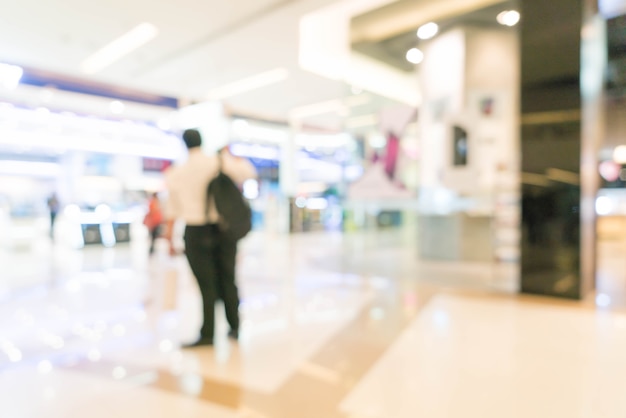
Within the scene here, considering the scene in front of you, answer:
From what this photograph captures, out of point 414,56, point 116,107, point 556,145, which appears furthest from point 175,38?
point 556,145

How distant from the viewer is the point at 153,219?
310 inches

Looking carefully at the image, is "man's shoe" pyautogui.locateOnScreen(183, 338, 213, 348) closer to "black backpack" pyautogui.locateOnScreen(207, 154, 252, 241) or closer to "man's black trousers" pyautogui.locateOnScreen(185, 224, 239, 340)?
"man's black trousers" pyautogui.locateOnScreen(185, 224, 239, 340)

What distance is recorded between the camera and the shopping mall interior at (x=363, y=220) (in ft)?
7.53

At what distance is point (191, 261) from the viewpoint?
2748 mm

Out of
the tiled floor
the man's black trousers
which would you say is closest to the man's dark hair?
the man's black trousers

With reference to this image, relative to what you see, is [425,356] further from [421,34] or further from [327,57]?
[327,57]

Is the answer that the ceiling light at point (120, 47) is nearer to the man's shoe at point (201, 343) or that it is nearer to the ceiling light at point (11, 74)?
the ceiling light at point (11, 74)

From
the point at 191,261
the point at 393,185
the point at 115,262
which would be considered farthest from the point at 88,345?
the point at 115,262

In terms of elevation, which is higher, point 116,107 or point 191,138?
point 116,107

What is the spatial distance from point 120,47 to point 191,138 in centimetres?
553

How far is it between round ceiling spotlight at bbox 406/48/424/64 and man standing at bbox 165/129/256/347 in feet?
15.9

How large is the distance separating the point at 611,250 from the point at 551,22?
24.4 feet

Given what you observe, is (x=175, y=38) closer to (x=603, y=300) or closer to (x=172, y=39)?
(x=172, y=39)

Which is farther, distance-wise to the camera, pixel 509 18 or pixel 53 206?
pixel 53 206
